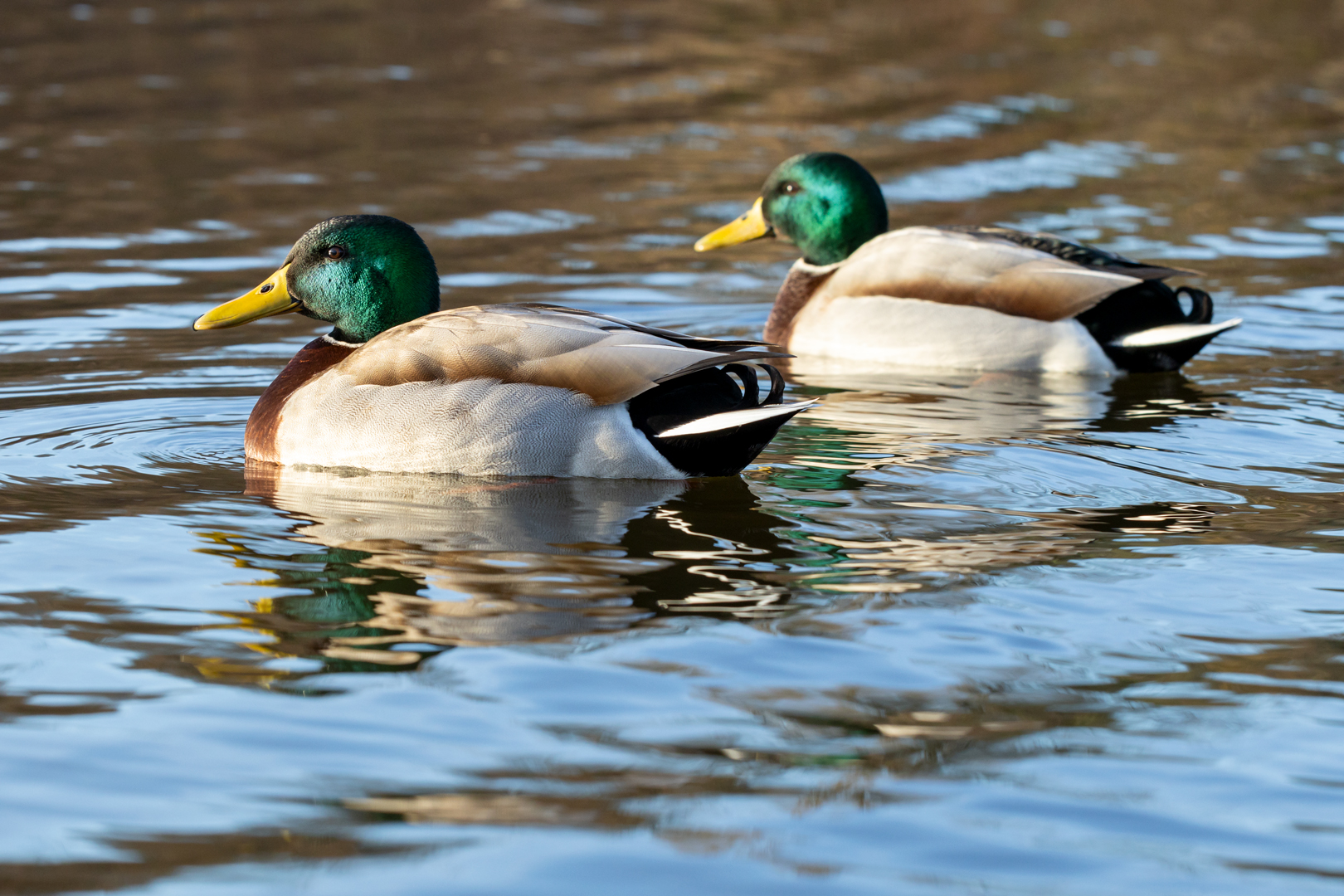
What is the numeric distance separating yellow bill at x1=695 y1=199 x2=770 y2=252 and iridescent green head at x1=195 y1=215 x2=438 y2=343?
337 cm

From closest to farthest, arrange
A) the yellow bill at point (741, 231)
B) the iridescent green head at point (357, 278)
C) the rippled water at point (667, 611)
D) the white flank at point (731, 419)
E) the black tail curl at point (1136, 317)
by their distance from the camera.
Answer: the rippled water at point (667, 611), the white flank at point (731, 419), the iridescent green head at point (357, 278), the black tail curl at point (1136, 317), the yellow bill at point (741, 231)

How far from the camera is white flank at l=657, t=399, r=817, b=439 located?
19.3 feet

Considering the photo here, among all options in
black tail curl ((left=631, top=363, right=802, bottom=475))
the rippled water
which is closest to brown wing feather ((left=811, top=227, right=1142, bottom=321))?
the rippled water

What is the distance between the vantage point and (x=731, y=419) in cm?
596

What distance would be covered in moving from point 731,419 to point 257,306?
6.94 ft

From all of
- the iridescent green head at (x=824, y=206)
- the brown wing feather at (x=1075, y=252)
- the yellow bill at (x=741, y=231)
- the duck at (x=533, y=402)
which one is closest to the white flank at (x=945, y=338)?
the brown wing feather at (x=1075, y=252)

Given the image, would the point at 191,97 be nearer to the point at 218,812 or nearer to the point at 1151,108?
the point at 1151,108

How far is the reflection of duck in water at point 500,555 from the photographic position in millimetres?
4793

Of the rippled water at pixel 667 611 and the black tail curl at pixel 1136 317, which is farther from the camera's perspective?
the black tail curl at pixel 1136 317

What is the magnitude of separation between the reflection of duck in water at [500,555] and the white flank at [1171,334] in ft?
9.51

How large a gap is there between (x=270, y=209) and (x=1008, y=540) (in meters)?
7.95

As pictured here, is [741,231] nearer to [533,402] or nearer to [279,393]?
[279,393]

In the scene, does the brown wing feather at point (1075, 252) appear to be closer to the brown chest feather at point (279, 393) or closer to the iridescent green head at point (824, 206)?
the iridescent green head at point (824, 206)

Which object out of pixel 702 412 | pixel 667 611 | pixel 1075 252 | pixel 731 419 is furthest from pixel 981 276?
pixel 667 611
